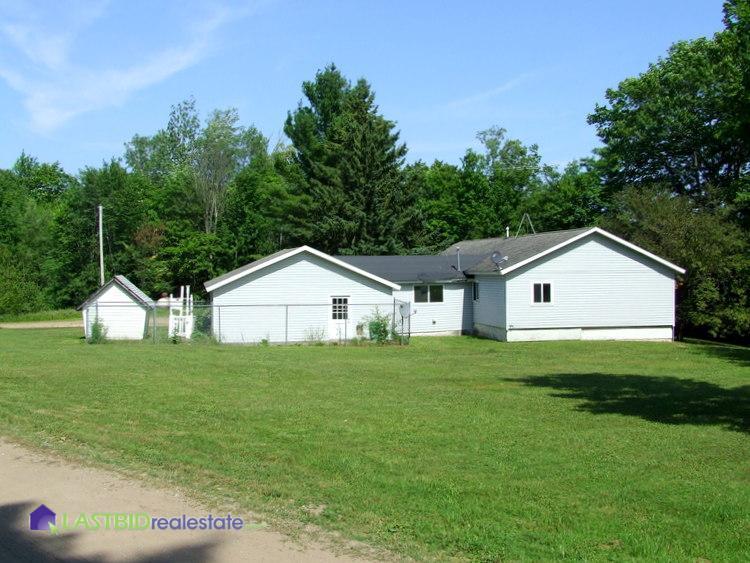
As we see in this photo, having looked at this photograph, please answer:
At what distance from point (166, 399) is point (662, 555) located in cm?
931

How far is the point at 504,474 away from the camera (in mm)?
7816

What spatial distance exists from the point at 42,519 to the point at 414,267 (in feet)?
97.2

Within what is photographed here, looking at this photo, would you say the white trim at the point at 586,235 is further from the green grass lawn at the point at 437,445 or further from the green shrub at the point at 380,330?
the green grass lawn at the point at 437,445

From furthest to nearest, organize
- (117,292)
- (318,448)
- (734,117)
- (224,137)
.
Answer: (224,137), (117,292), (734,117), (318,448)

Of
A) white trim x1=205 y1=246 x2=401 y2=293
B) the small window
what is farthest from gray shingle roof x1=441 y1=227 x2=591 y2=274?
white trim x1=205 y1=246 x2=401 y2=293

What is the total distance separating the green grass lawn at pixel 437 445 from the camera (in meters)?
6.08

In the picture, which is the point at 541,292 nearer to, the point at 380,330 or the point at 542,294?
the point at 542,294

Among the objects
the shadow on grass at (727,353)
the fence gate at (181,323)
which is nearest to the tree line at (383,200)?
the shadow on grass at (727,353)

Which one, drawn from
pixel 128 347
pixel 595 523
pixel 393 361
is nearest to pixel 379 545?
pixel 595 523

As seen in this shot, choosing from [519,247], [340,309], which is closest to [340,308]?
[340,309]

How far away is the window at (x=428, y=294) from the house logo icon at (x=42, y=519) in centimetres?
2779

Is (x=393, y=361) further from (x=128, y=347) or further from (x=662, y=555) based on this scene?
(x=662, y=555)

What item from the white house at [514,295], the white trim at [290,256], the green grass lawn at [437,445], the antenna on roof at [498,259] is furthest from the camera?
the antenna on roof at [498,259]

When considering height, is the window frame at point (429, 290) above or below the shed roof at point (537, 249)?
below
